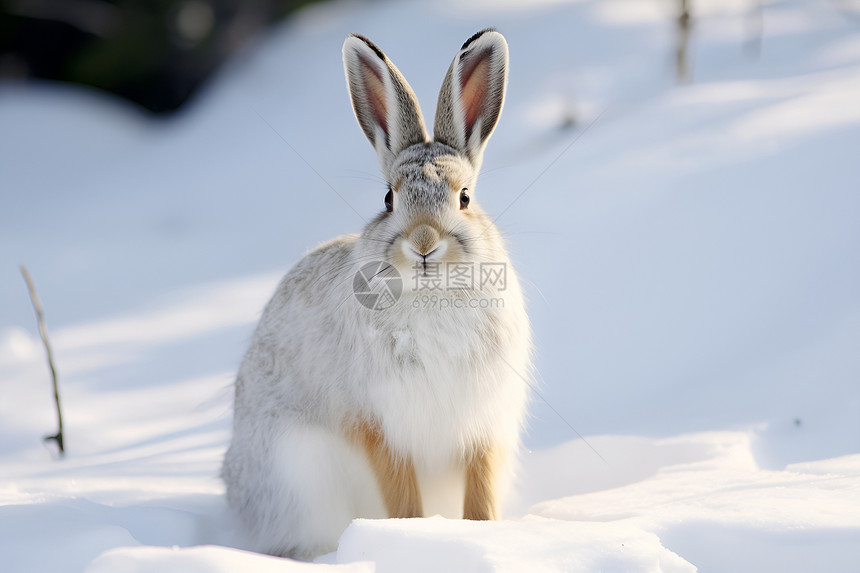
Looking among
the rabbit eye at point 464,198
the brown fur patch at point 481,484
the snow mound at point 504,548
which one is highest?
the rabbit eye at point 464,198

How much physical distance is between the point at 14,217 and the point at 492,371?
7072mm

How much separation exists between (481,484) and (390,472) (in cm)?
35

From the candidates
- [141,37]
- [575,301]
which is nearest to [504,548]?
[575,301]

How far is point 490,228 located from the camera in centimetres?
289

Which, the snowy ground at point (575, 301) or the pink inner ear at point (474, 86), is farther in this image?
the pink inner ear at point (474, 86)

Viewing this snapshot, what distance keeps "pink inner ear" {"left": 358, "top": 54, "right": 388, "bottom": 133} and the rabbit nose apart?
711 millimetres

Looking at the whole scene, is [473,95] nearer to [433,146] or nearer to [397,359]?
[433,146]

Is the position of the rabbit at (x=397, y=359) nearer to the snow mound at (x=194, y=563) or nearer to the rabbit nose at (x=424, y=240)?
the rabbit nose at (x=424, y=240)

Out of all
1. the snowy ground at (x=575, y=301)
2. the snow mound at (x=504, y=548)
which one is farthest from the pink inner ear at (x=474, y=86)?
the snow mound at (x=504, y=548)

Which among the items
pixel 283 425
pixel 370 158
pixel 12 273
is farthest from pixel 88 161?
pixel 283 425

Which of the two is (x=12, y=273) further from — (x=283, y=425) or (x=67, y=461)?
(x=283, y=425)

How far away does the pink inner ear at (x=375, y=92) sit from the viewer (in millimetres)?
3035

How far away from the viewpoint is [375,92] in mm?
3080

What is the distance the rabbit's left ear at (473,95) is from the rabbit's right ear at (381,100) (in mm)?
109
